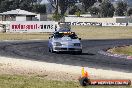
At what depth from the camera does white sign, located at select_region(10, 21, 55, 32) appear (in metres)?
52.0

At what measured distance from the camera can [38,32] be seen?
177 feet

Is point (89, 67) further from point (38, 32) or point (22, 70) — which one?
point (38, 32)

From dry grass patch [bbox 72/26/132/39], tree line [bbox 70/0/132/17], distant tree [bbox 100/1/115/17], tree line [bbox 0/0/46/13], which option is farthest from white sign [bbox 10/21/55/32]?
distant tree [bbox 100/1/115/17]

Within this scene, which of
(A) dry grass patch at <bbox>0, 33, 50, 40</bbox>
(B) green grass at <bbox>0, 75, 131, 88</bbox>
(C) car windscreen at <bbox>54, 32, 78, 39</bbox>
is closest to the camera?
(B) green grass at <bbox>0, 75, 131, 88</bbox>

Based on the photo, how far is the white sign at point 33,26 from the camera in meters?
52.0

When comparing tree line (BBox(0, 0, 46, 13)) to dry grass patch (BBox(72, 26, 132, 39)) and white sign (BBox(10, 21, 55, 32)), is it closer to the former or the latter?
dry grass patch (BBox(72, 26, 132, 39))

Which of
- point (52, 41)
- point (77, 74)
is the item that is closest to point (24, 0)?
point (52, 41)

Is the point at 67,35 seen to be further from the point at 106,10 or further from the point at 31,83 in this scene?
the point at 106,10

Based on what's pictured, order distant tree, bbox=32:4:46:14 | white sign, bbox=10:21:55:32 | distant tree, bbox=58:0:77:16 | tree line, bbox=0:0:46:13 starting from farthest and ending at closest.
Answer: distant tree, bbox=58:0:77:16 → distant tree, bbox=32:4:46:14 → tree line, bbox=0:0:46:13 → white sign, bbox=10:21:55:32

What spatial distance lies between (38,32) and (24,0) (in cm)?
11099

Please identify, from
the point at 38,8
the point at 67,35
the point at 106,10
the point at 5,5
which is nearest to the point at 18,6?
the point at 5,5

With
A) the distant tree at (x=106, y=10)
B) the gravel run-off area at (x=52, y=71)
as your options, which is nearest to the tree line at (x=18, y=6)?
the distant tree at (x=106, y=10)

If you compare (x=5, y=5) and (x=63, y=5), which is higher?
(x=5, y=5)

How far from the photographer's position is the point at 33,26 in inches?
2089
